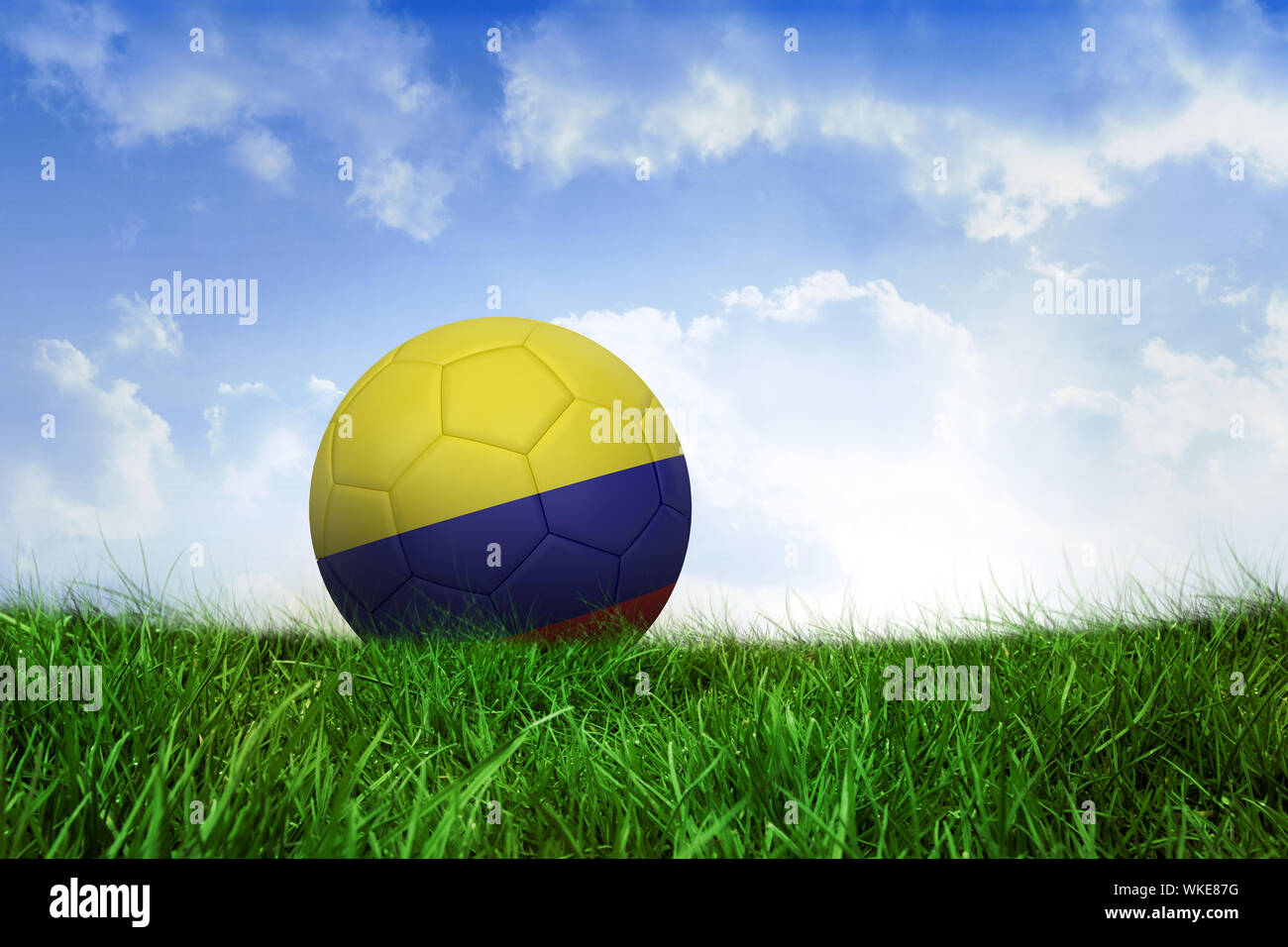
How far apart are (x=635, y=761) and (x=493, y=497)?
1.70 m

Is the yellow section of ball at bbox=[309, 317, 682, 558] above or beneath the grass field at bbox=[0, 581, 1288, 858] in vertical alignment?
above

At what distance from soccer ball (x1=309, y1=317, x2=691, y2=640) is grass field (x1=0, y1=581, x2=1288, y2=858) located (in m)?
0.54

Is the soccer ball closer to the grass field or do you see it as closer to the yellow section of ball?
the yellow section of ball

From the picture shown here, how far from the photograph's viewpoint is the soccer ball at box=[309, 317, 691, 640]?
3.38 m

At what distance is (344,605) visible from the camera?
380 cm

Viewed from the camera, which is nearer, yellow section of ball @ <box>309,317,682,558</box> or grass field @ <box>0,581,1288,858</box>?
grass field @ <box>0,581,1288,858</box>

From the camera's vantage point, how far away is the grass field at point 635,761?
146 cm

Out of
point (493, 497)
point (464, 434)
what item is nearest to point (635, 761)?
point (493, 497)

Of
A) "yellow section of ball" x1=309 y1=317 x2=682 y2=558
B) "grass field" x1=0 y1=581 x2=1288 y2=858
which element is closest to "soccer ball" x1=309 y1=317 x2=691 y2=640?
"yellow section of ball" x1=309 y1=317 x2=682 y2=558
